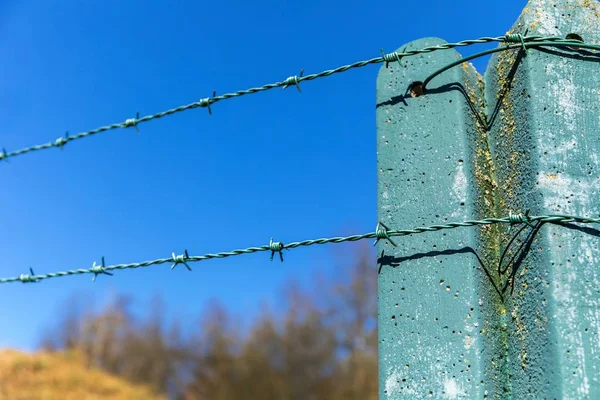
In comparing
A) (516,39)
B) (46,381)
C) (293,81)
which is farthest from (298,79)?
(46,381)

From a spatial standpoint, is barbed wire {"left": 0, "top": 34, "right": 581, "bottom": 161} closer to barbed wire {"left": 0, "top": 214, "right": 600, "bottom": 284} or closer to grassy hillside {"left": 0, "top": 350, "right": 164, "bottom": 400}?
barbed wire {"left": 0, "top": 214, "right": 600, "bottom": 284}

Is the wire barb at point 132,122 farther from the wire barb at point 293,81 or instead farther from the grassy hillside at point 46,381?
the grassy hillside at point 46,381

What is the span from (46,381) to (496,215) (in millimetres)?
7132

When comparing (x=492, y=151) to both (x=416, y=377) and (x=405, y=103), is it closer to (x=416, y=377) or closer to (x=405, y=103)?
(x=405, y=103)

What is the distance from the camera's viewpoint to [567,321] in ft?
2.65

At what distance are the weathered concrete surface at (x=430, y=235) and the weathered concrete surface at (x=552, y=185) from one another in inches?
1.8

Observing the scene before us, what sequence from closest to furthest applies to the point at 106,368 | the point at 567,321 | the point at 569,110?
the point at 567,321 < the point at 569,110 < the point at 106,368

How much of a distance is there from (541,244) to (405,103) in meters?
0.33

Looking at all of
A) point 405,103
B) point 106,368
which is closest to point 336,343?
point 106,368

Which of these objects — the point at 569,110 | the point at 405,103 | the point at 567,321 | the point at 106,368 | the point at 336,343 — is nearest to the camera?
the point at 567,321

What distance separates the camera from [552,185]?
870mm

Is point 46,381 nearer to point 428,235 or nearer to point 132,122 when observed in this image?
point 132,122

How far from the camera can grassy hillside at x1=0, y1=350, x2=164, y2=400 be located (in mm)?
6535

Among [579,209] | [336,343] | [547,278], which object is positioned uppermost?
[336,343]
